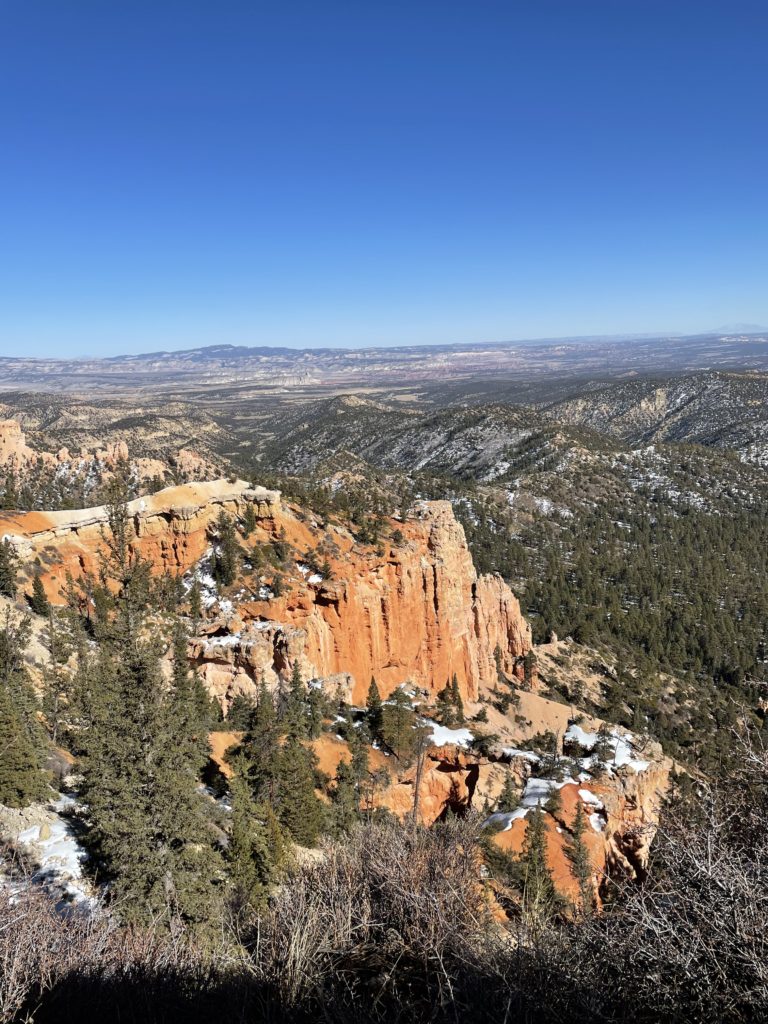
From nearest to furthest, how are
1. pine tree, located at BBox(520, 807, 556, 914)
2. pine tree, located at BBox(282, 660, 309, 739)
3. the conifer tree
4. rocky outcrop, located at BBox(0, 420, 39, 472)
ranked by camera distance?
pine tree, located at BBox(520, 807, 556, 914), pine tree, located at BBox(282, 660, 309, 739), the conifer tree, rocky outcrop, located at BBox(0, 420, 39, 472)

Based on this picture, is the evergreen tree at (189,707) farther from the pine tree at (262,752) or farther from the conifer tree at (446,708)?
the conifer tree at (446,708)

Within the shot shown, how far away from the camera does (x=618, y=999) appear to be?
21.6ft

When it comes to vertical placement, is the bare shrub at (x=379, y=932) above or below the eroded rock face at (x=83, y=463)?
above

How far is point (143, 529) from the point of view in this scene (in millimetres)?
37625

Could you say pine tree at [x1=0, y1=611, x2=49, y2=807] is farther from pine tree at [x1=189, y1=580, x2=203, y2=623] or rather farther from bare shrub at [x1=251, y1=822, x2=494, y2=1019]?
pine tree at [x1=189, y1=580, x2=203, y2=623]

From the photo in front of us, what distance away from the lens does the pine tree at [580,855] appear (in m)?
20.9

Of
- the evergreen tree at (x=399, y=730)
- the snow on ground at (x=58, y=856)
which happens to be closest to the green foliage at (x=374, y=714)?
the evergreen tree at (x=399, y=730)

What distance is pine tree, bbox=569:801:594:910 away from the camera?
2090 centimetres

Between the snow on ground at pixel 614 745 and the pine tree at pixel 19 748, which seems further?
the snow on ground at pixel 614 745

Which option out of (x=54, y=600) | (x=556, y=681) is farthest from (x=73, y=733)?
(x=556, y=681)

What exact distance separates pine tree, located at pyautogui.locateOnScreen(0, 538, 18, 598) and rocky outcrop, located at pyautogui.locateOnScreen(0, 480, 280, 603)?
1495 mm

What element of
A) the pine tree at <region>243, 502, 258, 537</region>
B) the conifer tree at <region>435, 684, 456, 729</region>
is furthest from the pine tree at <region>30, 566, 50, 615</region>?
the conifer tree at <region>435, 684, 456, 729</region>

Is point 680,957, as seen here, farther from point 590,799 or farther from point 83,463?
point 83,463

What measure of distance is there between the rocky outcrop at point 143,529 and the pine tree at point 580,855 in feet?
84.4
